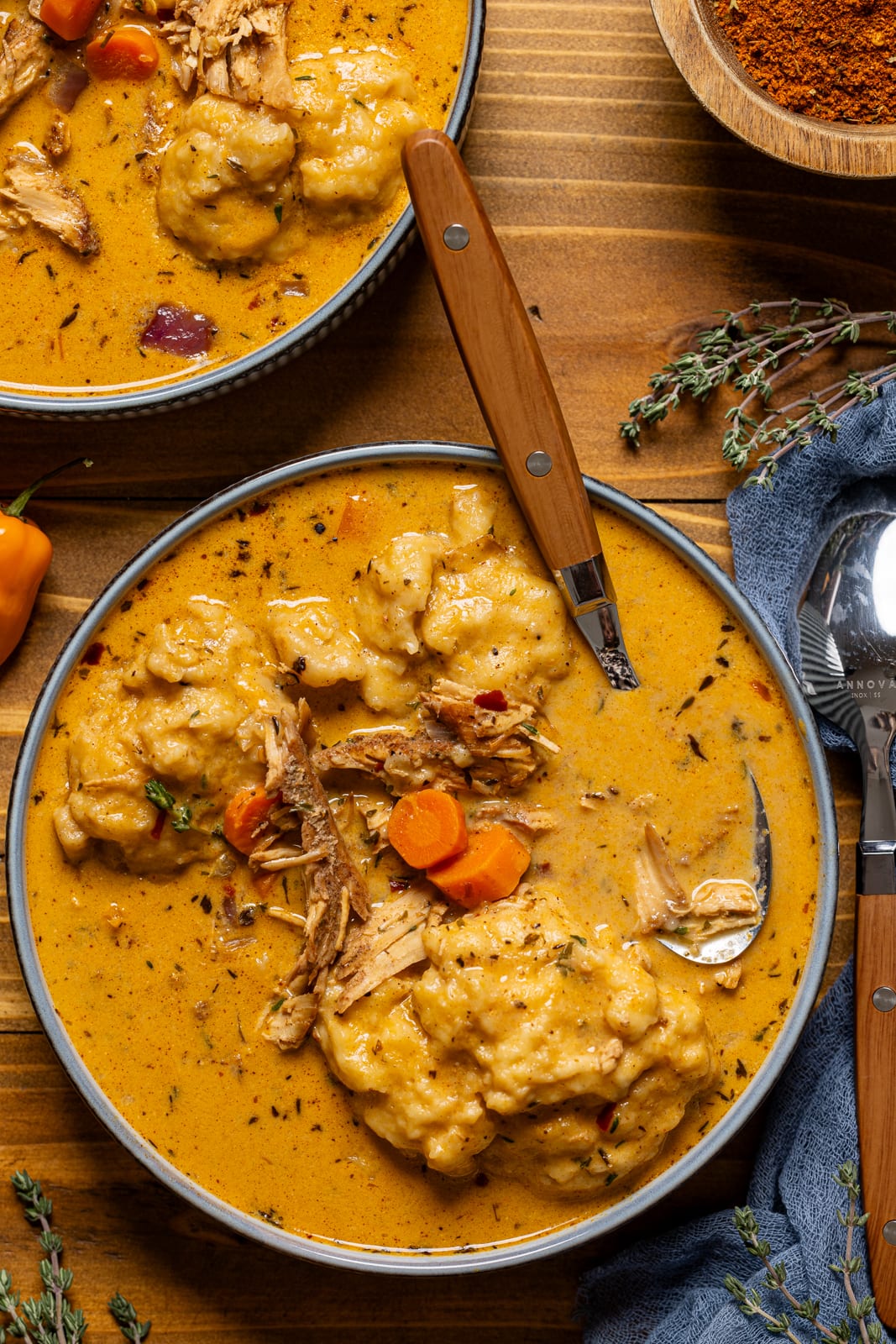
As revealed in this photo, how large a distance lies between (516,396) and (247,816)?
3.45 feet

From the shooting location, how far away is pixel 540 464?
92.0 inches

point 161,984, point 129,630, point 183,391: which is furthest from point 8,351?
point 161,984

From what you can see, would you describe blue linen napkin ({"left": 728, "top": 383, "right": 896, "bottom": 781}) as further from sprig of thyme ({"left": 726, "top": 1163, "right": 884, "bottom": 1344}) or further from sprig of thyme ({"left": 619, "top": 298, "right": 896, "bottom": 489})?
sprig of thyme ({"left": 726, "top": 1163, "right": 884, "bottom": 1344})

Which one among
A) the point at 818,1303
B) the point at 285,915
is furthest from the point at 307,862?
the point at 818,1303

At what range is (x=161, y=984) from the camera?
2455 millimetres

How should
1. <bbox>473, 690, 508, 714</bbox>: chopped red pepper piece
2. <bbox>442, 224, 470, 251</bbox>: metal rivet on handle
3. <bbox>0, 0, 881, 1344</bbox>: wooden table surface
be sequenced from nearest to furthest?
1. <bbox>442, 224, 470, 251</bbox>: metal rivet on handle
2. <bbox>473, 690, 508, 714</bbox>: chopped red pepper piece
3. <bbox>0, 0, 881, 1344</bbox>: wooden table surface

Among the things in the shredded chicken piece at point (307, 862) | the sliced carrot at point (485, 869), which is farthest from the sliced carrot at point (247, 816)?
the sliced carrot at point (485, 869)

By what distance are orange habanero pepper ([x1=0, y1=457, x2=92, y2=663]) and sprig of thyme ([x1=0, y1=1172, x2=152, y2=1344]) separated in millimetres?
1299

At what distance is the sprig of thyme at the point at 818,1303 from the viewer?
2373 mm

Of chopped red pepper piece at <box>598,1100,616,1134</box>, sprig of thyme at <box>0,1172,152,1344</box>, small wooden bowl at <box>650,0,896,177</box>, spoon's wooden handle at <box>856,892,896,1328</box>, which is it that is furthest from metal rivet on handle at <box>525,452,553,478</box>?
sprig of thyme at <box>0,1172,152,1344</box>

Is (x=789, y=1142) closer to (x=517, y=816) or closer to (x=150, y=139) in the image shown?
(x=517, y=816)

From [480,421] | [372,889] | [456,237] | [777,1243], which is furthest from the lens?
[480,421]

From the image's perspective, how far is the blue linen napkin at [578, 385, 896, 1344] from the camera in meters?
2.54

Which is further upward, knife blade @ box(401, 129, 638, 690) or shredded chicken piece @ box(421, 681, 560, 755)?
knife blade @ box(401, 129, 638, 690)
